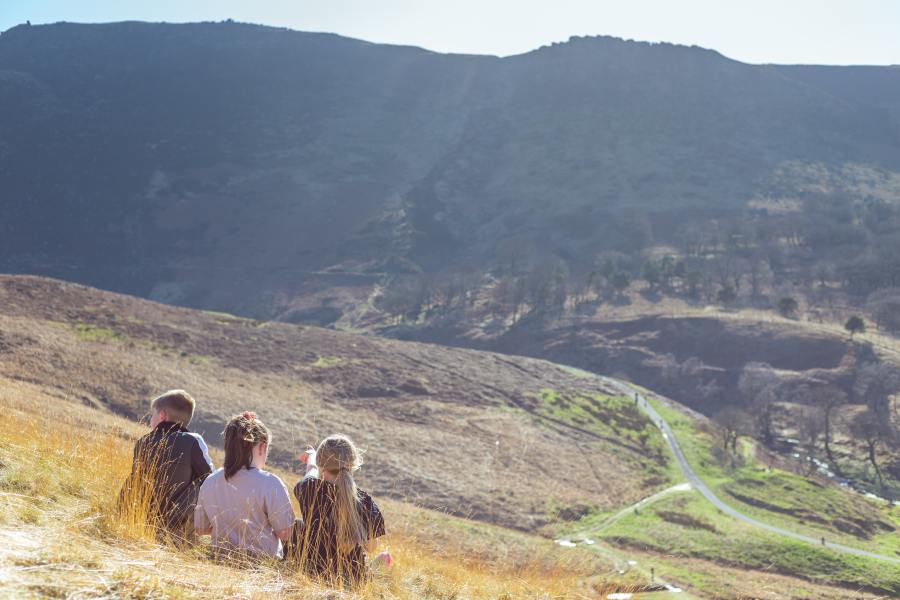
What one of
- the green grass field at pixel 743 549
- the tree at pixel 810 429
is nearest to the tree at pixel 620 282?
the tree at pixel 810 429

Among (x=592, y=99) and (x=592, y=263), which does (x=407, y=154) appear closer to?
(x=592, y=99)

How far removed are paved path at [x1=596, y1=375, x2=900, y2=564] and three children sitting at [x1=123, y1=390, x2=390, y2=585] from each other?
27.0 metres

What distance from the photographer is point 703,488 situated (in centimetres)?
3662

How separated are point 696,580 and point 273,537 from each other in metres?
18.9

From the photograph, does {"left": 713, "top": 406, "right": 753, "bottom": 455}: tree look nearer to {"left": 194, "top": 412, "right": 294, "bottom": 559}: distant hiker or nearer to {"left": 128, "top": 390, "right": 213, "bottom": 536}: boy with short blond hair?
{"left": 128, "top": 390, "right": 213, "bottom": 536}: boy with short blond hair

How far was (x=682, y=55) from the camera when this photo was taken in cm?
19375

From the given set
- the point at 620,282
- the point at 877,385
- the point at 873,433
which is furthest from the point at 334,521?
the point at 620,282

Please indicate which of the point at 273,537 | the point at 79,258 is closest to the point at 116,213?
the point at 79,258

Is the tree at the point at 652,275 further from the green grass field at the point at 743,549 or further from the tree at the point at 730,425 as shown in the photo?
the green grass field at the point at 743,549

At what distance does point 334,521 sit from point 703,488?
34.9 m

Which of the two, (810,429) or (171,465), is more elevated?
(171,465)

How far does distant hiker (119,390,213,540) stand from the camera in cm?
595

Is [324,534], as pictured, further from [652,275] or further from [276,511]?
[652,275]

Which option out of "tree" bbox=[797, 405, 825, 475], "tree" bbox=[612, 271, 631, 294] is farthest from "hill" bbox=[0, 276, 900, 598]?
"tree" bbox=[612, 271, 631, 294]
